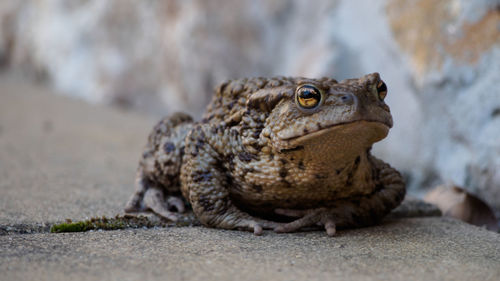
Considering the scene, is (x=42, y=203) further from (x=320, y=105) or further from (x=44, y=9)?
(x=44, y=9)

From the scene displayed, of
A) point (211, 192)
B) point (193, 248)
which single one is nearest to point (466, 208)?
point (211, 192)

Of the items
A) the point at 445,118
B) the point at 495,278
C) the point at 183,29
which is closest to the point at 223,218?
the point at 495,278

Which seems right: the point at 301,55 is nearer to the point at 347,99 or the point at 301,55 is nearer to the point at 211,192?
the point at 211,192

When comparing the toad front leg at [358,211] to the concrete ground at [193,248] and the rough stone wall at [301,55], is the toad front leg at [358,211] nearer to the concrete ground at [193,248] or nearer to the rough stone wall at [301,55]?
the concrete ground at [193,248]

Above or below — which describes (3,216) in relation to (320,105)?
below

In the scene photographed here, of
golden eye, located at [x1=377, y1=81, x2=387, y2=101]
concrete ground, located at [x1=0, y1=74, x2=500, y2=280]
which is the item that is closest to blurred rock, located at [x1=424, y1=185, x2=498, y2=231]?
concrete ground, located at [x1=0, y1=74, x2=500, y2=280]

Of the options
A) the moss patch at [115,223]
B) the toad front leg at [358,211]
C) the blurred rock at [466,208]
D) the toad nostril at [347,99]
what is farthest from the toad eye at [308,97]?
the blurred rock at [466,208]
